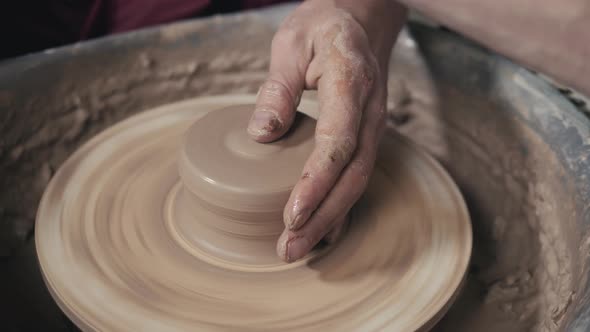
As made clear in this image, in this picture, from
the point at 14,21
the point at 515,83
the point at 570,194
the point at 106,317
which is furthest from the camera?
the point at 14,21

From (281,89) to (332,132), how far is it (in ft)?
0.46

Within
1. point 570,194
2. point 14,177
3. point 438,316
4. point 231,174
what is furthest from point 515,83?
point 14,177

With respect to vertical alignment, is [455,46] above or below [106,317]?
above

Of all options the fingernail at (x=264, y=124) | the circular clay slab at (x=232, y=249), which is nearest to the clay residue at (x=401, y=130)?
the circular clay slab at (x=232, y=249)

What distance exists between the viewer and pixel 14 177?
47.1 inches

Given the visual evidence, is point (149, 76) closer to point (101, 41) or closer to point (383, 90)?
point (101, 41)

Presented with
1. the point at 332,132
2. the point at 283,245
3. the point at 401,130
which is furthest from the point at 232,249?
the point at 401,130

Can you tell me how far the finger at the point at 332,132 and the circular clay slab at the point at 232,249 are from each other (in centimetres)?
5

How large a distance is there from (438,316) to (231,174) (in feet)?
1.28

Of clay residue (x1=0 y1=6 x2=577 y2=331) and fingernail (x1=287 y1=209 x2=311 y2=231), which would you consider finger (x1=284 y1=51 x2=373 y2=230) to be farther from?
clay residue (x1=0 y1=6 x2=577 y2=331)

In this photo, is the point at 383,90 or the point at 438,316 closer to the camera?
the point at 438,316

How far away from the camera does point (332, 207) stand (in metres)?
0.87

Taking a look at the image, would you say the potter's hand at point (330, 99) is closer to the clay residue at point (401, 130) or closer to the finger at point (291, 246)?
the finger at point (291, 246)

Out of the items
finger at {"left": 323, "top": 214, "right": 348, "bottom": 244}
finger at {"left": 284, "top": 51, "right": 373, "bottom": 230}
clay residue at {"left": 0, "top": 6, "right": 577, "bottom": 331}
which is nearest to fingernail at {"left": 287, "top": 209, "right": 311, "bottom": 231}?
finger at {"left": 284, "top": 51, "right": 373, "bottom": 230}
